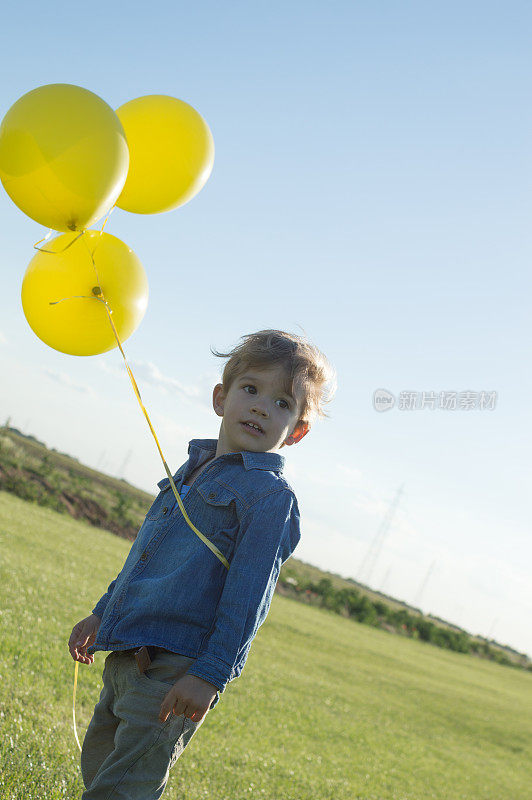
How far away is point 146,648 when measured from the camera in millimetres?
1995

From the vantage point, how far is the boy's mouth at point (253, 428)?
87.4 inches

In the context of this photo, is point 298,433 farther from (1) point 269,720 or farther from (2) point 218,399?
(1) point 269,720

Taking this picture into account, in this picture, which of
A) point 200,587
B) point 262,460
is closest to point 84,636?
point 200,587

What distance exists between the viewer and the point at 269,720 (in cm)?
538

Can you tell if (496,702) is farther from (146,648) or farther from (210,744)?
(146,648)

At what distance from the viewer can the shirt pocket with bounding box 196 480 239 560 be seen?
2.06 metres

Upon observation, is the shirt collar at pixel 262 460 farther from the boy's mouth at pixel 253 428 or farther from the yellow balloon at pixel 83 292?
the yellow balloon at pixel 83 292

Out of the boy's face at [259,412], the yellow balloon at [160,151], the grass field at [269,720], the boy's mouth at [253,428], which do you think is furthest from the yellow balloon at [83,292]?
the grass field at [269,720]

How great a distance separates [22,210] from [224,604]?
146cm

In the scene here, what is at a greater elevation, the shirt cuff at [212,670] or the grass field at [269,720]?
the shirt cuff at [212,670]

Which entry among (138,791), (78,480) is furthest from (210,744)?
(78,480)

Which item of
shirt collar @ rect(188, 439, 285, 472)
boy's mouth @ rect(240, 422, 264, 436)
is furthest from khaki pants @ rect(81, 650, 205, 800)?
boy's mouth @ rect(240, 422, 264, 436)

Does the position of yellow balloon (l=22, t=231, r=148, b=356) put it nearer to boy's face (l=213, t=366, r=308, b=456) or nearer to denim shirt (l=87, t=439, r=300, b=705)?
boy's face (l=213, t=366, r=308, b=456)

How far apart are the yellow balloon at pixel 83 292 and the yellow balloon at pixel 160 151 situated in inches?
10.3
